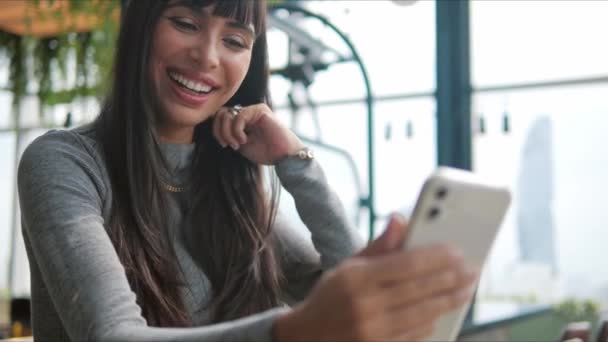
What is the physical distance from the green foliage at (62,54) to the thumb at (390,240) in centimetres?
384

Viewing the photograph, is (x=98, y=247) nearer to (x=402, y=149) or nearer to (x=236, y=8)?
(x=236, y=8)

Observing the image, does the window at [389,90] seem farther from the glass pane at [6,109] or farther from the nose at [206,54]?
the nose at [206,54]

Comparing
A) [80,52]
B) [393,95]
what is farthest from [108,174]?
[80,52]

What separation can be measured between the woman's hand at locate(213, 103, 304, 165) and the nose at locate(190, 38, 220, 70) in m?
0.08

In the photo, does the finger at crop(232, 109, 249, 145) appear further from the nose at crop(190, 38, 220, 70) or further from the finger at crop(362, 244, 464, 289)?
the finger at crop(362, 244, 464, 289)

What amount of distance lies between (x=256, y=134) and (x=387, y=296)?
2.13 feet

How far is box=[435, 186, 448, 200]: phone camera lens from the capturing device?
→ 17.7 inches

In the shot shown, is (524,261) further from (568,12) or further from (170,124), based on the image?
(170,124)

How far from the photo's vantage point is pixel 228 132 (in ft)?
3.34

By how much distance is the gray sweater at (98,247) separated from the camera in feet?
1.81

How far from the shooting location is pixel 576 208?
3.73 meters

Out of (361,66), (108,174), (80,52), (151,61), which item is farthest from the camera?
(80,52)

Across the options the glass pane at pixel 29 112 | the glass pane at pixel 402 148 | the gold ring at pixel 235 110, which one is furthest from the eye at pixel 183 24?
the glass pane at pixel 29 112

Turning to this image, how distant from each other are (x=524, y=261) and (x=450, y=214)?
3592 millimetres
